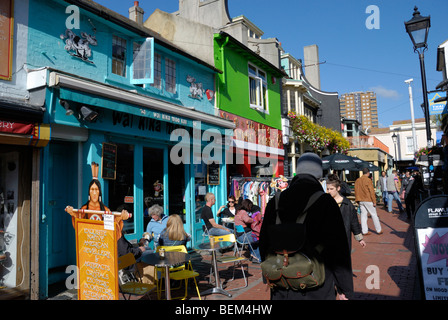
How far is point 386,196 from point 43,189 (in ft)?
51.5

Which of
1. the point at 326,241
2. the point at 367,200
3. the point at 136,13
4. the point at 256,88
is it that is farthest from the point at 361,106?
the point at 326,241

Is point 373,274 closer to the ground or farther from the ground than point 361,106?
closer to the ground

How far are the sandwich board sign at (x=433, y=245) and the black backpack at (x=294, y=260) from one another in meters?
2.52

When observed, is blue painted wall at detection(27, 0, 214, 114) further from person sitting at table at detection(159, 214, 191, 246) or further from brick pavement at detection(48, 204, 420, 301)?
brick pavement at detection(48, 204, 420, 301)

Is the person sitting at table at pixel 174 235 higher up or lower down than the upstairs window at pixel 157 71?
lower down

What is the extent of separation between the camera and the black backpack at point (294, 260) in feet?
7.24

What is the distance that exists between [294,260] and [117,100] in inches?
215

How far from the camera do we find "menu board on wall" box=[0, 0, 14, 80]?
5309 mm

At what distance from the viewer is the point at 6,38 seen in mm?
5371

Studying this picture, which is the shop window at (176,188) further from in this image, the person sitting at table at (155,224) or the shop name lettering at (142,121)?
the person sitting at table at (155,224)

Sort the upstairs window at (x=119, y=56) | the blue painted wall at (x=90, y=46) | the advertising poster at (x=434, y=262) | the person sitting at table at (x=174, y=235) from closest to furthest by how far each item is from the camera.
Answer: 1. the advertising poster at (x=434, y=262)
2. the person sitting at table at (x=174, y=235)
3. the blue painted wall at (x=90, y=46)
4. the upstairs window at (x=119, y=56)

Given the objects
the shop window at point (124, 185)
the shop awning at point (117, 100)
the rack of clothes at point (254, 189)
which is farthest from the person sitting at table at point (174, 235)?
the rack of clothes at point (254, 189)

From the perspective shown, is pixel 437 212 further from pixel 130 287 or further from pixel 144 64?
pixel 144 64

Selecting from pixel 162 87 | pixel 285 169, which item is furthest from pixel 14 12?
pixel 285 169
